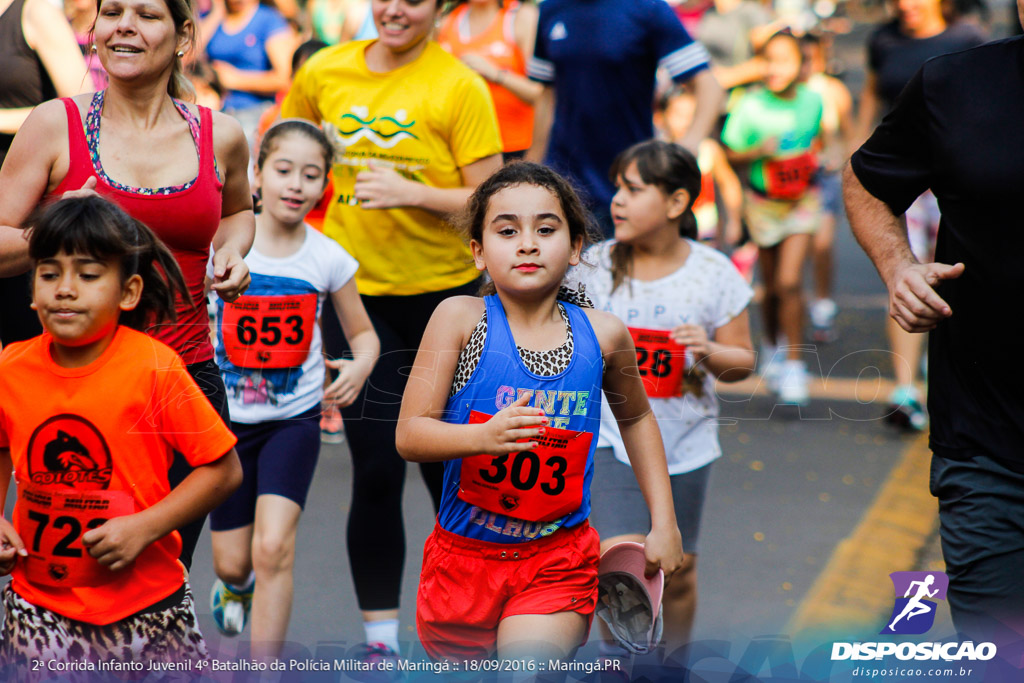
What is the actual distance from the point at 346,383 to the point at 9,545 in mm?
1294

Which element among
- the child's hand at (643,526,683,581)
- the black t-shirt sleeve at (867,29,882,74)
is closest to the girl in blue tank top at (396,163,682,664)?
the child's hand at (643,526,683,581)

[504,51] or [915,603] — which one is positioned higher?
[504,51]

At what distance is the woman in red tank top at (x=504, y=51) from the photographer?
5.35m

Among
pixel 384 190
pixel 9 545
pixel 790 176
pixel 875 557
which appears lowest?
pixel 875 557

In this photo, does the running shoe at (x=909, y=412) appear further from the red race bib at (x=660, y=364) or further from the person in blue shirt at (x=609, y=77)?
the red race bib at (x=660, y=364)

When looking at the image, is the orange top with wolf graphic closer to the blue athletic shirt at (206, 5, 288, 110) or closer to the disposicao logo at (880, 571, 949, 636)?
the disposicao logo at (880, 571, 949, 636)

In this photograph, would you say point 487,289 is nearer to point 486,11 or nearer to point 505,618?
point 505,618

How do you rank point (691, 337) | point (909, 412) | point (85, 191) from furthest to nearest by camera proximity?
point (909, 412) < point (691, 337) < point (85, 191)

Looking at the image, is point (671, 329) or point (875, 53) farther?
point (875, 53)

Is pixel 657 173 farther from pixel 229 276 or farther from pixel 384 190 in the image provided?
pixel 229 276

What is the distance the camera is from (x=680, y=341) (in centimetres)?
346

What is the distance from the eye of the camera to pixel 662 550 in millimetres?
2750

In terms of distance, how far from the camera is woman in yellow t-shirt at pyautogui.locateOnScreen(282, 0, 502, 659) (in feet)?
12.1

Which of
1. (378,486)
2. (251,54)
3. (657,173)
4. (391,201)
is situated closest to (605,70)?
(657,173)
